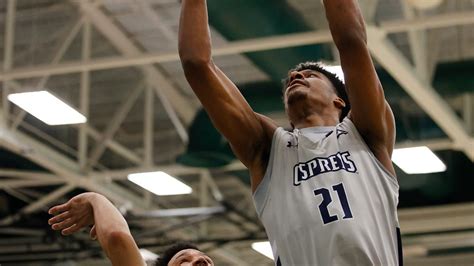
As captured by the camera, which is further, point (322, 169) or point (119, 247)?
point (119, 247)

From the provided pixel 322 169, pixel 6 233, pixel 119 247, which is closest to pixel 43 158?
pixel 6 233

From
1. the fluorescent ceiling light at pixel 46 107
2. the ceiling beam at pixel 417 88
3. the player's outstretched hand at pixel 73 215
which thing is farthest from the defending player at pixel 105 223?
the fluorescent ceiling light at pixel 46 107

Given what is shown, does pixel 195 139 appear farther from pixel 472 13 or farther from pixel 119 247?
pixel 119 247

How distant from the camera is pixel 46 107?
35.1ft

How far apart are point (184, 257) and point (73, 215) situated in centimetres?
88

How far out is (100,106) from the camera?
14.8 metres

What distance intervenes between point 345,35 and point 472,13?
21.1ft

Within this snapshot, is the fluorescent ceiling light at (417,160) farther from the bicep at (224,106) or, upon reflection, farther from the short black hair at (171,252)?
the bicep at (224,106)

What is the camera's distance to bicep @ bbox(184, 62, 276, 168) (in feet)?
10.2

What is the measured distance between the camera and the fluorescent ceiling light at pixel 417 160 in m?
11.9

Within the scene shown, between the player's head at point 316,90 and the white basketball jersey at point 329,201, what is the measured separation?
0.41 feet

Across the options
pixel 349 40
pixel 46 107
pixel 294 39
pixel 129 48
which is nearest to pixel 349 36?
pixel 349 40

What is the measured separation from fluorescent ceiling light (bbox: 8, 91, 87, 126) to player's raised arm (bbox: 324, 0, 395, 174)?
7.74 metres

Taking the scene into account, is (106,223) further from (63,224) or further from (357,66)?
(357,66)
